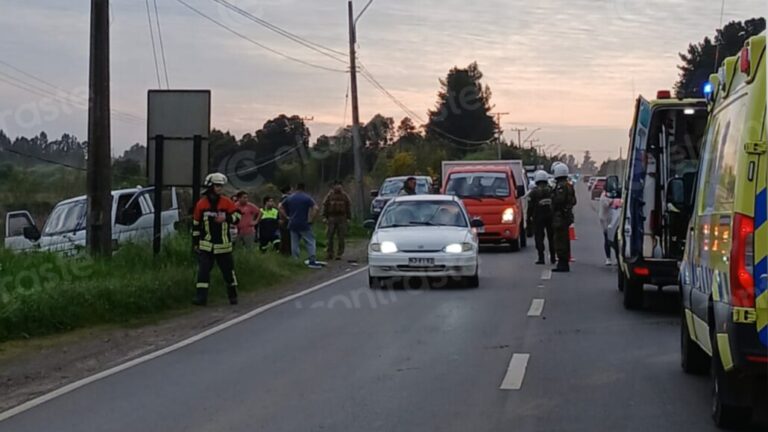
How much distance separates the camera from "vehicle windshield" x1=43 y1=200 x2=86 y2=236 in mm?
21828

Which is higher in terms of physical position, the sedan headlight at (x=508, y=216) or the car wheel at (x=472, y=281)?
the sedan headlight at (x=508, y=216)

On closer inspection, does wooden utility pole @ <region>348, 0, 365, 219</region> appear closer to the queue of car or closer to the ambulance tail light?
the queue of car

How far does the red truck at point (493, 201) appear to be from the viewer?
84.8 feet

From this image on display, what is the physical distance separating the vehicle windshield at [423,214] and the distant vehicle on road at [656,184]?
14.9ft

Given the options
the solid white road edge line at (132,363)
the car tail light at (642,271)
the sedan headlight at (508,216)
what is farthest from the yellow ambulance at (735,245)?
the sedan headlight at (508,216)

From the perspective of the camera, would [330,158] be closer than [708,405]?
No

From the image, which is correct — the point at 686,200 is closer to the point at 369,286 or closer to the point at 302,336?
the point at 302,336

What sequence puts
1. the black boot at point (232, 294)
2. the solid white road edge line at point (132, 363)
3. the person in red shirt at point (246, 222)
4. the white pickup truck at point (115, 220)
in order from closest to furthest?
the solid white road edge line at point (132, 363), the black boot at point (232, 294), the white pickup truck at point (115, 220), the person in red shirt at point (246, 222)

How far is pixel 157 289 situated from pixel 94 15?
4.66 metres

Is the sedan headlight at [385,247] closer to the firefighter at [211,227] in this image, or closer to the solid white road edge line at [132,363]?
the solid white road edge line at [132,363]

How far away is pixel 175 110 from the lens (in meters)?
17.8

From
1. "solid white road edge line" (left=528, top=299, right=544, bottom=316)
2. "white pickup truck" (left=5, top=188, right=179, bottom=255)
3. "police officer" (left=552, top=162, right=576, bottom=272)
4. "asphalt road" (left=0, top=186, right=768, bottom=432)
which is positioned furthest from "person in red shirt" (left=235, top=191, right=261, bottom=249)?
"solid white road edge line" (left=528, top=299, right=544, bottom=316)

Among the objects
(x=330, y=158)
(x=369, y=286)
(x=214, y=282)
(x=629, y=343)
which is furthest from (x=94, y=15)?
(x=330, y=158)

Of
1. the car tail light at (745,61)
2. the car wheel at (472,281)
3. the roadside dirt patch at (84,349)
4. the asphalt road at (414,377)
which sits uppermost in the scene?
the car tail light at (745,61)
